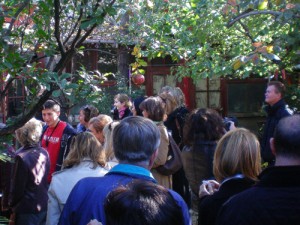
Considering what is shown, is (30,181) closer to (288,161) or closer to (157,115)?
(157,115)

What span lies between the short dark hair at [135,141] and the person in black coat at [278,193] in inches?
23.5

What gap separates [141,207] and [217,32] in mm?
8543

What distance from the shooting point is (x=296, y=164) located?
6.98 feet

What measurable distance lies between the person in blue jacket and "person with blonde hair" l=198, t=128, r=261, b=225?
1.82ft

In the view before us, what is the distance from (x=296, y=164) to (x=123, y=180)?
2.77ft

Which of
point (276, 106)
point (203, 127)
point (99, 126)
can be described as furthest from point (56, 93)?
point (276, 106)

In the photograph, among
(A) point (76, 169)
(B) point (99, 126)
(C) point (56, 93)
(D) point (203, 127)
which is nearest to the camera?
(C) point (56, 93)

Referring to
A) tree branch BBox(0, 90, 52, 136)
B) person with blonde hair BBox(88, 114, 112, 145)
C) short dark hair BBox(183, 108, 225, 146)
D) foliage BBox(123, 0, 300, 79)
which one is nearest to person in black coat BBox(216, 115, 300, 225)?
tree branch BBox(0, 90, 52, 136)

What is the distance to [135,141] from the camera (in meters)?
2.61

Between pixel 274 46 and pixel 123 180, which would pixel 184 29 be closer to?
pixel 274 46

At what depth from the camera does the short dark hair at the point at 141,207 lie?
5.65 ft

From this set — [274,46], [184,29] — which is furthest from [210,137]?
[184,29]

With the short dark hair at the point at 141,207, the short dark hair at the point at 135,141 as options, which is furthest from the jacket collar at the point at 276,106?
the short dark hair at the point at 141,207

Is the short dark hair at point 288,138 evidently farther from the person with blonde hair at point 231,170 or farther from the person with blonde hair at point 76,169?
the person with blonde hair at point 76,169
